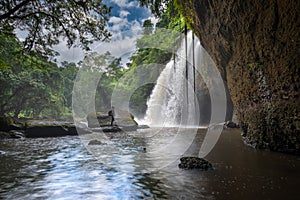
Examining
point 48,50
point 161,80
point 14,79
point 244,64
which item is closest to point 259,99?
point 244,64

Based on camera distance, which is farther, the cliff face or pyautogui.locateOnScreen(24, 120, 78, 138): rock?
pyautogui.locateOnScreen(24, 120, 78, 138): rock

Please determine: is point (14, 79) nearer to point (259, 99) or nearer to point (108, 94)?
point (259, 99)

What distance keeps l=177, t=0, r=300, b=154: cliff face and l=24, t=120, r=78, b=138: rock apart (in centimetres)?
1088

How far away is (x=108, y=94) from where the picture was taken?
4775cm

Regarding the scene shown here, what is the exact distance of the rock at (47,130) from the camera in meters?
13.8

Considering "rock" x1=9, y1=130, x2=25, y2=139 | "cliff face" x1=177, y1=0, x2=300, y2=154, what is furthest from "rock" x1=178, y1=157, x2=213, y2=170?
"rock" x1=9, y1=130, x2=25, y2=139

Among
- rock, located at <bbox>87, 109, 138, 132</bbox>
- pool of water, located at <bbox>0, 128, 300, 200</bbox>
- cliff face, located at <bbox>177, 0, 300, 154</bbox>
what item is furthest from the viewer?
rock, located at <bbox>87, 109, 138, 132</bbox>

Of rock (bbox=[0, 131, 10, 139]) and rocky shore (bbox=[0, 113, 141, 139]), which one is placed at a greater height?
rocky shore (bbox=[0, 113, 141, 139])

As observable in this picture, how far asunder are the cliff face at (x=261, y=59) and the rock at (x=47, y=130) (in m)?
10.9

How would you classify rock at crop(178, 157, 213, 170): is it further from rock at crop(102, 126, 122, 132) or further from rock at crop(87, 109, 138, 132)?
rock at crop(87, 109, 138, 132)

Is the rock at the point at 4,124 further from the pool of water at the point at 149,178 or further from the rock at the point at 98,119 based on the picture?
the pool of water at the point at 149,178

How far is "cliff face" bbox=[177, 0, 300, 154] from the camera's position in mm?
5375

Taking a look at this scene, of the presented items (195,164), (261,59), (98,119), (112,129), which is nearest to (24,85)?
(98,119)

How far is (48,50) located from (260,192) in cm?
817
